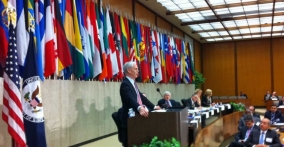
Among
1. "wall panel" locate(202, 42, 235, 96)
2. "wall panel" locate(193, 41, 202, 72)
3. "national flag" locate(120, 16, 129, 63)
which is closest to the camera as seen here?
"national flag" locate(120, 16, 129, 63)

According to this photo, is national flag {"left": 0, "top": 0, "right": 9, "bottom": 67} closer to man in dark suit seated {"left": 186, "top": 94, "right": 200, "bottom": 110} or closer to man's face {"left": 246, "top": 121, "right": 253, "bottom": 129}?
man's face {"left": 246, "top": 121, "right": 253, "bottom": 129}

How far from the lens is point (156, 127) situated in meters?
3.07

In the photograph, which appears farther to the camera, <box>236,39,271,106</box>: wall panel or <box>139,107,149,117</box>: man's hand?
<box>236,39,271,106</box>: wall panel

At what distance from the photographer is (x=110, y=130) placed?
8.50m

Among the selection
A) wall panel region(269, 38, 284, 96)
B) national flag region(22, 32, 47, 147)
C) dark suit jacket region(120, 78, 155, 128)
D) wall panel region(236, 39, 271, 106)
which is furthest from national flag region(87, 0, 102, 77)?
wall panel region(269, 38, 284, 96)

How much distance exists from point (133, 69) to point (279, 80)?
62.7 feet

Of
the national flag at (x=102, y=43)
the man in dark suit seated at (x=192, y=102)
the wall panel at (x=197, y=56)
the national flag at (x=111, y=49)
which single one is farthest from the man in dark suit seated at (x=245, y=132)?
the wall panel at (x=197, y=56)

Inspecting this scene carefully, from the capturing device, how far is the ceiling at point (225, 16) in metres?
12.2

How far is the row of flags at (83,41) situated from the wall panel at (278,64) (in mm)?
11981

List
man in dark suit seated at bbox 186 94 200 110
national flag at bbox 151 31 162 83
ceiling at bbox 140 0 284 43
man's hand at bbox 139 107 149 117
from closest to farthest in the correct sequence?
man's hand at bbox 139 107 149 117 → man in dark suit seated at bbox 186 94 200 110 → national flag at bbox 151 31 162 83 → ceiling at bbox 140 0 284 43

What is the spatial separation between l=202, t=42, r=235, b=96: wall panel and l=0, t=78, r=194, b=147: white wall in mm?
14149

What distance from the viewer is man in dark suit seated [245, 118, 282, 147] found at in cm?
535

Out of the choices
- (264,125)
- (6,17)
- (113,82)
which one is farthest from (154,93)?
(6,17)

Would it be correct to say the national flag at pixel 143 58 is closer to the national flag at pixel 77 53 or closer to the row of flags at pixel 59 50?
the row of flags at pixel 59 50
